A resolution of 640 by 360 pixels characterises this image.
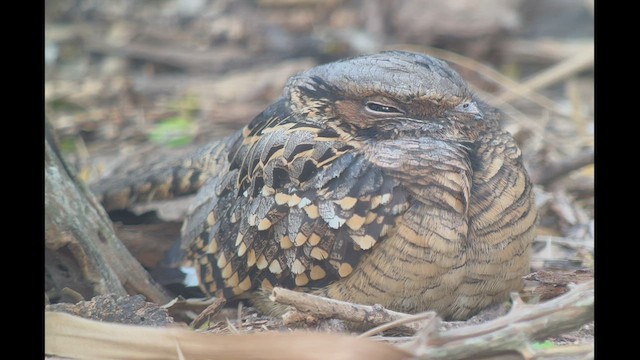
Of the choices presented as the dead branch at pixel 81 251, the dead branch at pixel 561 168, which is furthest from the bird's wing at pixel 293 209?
the dead branch at pixel 561 168

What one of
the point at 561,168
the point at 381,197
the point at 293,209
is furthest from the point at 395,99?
the point at 561,168

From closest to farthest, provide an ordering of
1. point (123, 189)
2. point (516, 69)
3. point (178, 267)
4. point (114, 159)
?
point (178, 267) → point (123, 189) → point (114, 159) → point (516, 69)

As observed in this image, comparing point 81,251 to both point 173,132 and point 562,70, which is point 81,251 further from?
point 562,70

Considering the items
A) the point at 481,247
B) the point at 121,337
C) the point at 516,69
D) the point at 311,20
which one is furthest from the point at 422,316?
Answer: the point at 311,20

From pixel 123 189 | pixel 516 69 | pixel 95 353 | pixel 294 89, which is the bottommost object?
pixel 95 353

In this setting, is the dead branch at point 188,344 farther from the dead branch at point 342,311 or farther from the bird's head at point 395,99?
the bird's head at point 395,99

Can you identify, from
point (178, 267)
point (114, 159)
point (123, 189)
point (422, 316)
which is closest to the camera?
point (422, 316)

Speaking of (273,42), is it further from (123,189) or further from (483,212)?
(483,212)
